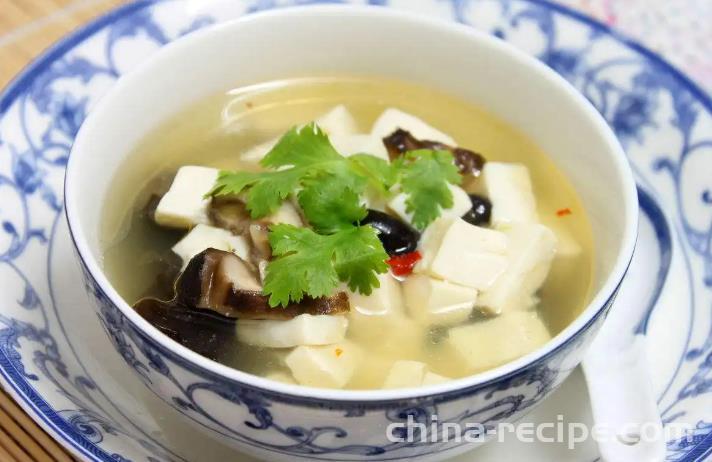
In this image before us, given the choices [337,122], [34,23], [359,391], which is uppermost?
[34,23]

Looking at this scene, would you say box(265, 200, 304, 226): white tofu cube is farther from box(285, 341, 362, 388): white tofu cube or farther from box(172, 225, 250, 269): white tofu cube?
box(285, 341, 362, 388): white tofu cube

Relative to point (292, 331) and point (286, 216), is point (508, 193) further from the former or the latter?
point (292, 331)

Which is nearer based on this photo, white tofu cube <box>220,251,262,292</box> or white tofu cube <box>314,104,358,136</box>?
white tofu cube <box>220,251,262,292</box>

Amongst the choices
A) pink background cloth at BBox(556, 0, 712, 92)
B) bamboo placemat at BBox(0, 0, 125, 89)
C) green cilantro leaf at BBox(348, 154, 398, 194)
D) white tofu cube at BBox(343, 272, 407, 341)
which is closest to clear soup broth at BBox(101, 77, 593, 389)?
white tofu cube at BBox(343, 272, 407, 341)

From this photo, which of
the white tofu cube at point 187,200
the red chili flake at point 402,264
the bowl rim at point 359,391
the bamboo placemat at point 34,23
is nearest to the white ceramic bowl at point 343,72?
the bowl rim at point 359,391

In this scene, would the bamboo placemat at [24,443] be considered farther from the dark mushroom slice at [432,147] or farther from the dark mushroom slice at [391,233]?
the dark mushroom slice at [432,147]

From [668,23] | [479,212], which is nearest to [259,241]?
Answer: [479,212]
